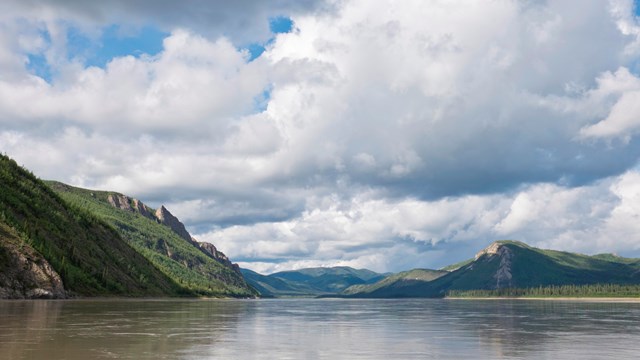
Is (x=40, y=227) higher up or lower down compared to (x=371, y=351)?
higher up

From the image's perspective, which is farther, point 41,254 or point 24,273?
point 41,254

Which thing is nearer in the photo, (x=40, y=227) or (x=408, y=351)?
(x=408, y=351)

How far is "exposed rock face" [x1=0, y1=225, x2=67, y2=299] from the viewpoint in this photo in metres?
129

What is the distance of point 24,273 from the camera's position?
134875 mm

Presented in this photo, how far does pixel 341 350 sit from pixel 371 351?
6.90 ft

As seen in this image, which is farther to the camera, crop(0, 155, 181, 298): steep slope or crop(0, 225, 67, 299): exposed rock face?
crop(0, 155, 181, 298): steep slope

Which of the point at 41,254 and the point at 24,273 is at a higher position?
the point at 41,254

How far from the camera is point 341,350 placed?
37219 mm

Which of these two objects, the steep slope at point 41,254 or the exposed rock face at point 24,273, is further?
the steep slope at point 41,254

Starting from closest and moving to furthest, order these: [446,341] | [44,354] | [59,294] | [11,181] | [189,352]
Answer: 1. [44,354]
2. [189,352]
3. [446,341]
4. [59,294]
5. [11,181]

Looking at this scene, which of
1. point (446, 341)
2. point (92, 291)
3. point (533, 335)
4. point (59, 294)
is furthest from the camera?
point (92, 291)

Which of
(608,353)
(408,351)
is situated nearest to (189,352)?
(408,351)

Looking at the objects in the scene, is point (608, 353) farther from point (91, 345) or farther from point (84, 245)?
point (84, 245)

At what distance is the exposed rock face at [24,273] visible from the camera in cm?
12875
